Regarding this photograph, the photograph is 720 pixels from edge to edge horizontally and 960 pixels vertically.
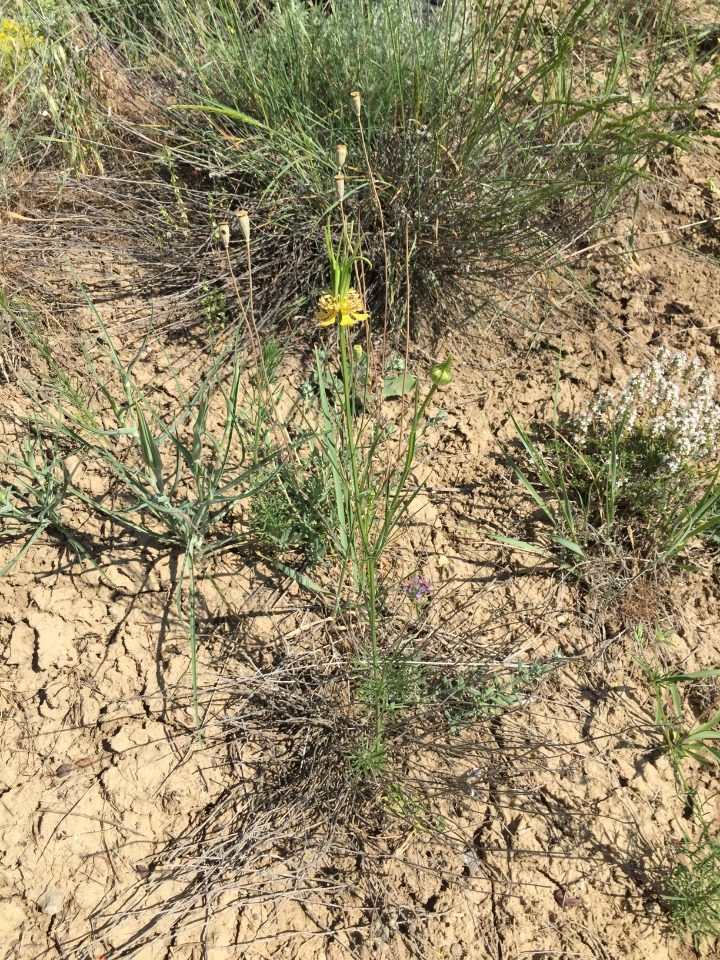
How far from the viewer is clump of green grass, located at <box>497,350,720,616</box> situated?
78.2 inches

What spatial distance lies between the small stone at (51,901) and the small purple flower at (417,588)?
101 centimetres

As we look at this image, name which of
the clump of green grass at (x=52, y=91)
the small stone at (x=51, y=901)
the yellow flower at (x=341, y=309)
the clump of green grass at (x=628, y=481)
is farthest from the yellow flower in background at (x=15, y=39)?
the small stone at (x=51, y=901)

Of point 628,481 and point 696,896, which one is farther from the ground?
point 628,481

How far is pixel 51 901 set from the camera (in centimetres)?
150

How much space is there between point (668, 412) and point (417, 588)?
2.87 ft

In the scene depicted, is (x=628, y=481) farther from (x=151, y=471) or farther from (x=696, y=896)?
(x=151, y=471)

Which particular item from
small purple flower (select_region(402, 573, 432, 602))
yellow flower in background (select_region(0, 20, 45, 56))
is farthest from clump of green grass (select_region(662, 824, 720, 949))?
yellow flower in background (select_region(0, 20, 45, 56))

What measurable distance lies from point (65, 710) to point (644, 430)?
170 centimetres

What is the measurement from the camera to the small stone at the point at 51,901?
4.91ft

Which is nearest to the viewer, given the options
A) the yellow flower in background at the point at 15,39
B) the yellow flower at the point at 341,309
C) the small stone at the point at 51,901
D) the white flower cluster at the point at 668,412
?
→ the yellow flower at the point at 341,309

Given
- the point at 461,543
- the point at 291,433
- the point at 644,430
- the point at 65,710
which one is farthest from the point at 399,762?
the point at 644,430

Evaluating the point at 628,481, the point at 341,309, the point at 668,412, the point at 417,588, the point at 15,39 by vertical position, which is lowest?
the point at 417,588

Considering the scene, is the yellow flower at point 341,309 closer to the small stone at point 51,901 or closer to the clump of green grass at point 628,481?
the clump of green grass at point 628,481

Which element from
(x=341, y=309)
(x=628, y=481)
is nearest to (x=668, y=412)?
(x=628, y=481)
